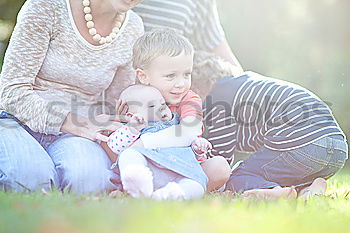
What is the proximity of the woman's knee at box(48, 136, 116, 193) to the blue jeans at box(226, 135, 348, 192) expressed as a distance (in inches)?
25.1

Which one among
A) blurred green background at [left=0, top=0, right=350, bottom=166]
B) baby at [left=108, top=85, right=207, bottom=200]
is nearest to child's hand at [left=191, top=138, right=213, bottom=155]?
baby at [left=108, top=85, right=207, bottom=200]

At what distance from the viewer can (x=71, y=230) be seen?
142cm

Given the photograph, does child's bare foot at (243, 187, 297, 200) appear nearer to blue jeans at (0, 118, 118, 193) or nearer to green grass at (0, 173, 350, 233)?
green grass at (0, 173, 350, 233)

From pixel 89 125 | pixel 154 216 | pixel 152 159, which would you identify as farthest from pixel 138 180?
pixel 154 216

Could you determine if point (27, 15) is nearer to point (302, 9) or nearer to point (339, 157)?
point (339, 157)

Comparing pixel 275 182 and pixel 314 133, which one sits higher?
pixel 314 133

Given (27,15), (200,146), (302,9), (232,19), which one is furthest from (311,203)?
(302,9)

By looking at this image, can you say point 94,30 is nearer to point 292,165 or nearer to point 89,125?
point 89,125

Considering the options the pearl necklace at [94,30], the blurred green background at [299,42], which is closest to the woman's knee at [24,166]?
the pearl necklace at [94,30]

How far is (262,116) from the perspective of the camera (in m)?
2.85

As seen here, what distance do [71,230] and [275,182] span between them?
1511 millimetres

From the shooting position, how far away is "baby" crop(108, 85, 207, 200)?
2.10 metres

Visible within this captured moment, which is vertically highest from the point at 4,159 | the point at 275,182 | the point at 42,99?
the point at 42,99

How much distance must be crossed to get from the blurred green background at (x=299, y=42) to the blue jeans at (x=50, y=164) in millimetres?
4066
